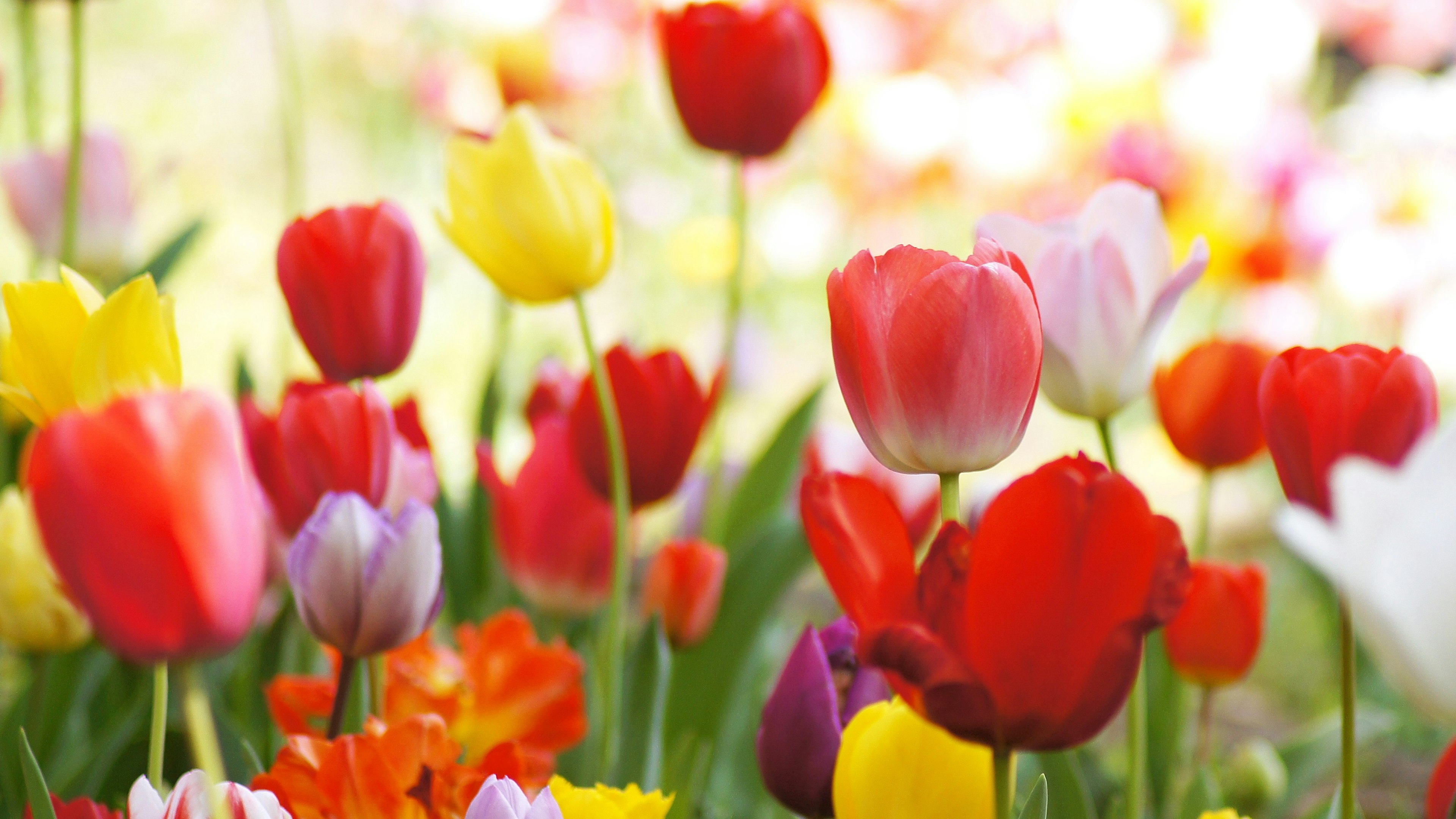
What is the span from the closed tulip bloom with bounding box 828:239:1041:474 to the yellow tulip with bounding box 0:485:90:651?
40 centimetres

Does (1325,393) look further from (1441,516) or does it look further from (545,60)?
(545,60)

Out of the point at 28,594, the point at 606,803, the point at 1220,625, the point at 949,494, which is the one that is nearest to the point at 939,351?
the point at 949,494

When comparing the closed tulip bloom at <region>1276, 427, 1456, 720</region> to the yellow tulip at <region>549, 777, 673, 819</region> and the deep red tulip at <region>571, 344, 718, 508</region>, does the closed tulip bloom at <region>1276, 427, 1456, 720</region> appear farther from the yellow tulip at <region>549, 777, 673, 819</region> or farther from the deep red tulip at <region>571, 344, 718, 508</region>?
the deep red tulip at <region>571, 344, 718, 508</region>

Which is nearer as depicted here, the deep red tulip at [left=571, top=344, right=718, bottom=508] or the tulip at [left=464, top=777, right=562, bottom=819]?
the tulip at [left=464, top=777, right=562, bottom=819]

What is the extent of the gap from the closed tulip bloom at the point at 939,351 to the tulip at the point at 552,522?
30cm

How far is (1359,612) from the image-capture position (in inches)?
9.6

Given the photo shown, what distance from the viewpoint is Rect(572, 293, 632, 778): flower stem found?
478mm

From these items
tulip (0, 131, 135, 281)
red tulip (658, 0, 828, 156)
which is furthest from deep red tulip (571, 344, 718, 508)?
tulip (0, 131, 135, 281)

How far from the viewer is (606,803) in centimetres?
34

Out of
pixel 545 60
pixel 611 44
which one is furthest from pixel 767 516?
pixel 611 44

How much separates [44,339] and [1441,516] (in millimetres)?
382

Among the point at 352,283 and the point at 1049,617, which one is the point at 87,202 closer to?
the point at 352,283

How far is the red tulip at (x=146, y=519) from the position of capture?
0.78ft

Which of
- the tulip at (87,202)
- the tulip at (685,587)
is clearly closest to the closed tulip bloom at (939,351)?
the tulip at (685,587)
